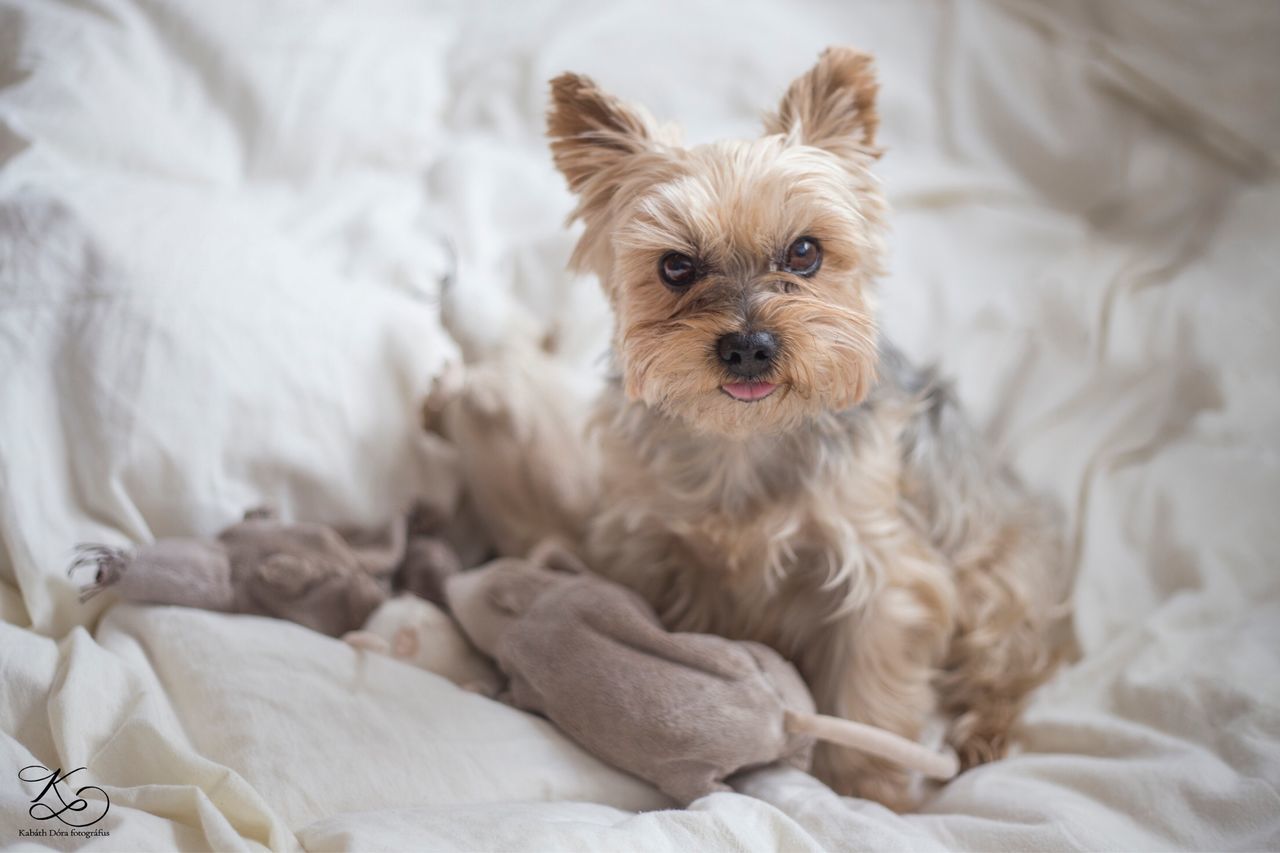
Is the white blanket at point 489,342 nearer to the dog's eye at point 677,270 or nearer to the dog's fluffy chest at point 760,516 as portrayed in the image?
the dog's fluffy chest at point 760,516

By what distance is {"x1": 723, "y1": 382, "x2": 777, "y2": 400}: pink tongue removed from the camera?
5.45 feet

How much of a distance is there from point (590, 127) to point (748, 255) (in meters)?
0.46

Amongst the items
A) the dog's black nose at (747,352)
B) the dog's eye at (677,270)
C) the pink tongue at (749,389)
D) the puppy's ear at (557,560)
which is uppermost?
the dog's eye at (677,270)

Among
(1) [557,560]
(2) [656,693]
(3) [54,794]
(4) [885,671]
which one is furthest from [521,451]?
(3) [54,794]

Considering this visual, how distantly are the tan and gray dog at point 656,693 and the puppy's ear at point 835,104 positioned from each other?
98 cm

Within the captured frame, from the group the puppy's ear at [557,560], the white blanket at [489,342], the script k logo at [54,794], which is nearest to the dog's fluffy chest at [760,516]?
the puppy's ear at [557,560]

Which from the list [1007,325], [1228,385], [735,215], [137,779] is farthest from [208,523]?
[1228,385]

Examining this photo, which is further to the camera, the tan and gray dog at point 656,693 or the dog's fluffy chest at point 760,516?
the dog's fluffy chest at point 760,516

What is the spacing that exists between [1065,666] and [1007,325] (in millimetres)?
1069

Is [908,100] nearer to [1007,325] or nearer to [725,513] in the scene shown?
→ [1007,325]

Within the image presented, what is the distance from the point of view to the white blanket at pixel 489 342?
1722mm

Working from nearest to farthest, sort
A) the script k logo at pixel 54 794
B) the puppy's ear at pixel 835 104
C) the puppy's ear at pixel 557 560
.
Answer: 1. the script k logo at pixel 54 794
2. the puppy's ear at pixel 835 104
3. the puppy's ear at pixel 557 560

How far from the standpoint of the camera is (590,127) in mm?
1940


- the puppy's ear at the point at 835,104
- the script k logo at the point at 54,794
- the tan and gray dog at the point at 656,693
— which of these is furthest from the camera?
the puppy's ear at the point at 835,104
